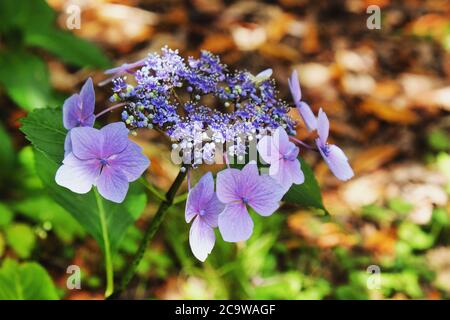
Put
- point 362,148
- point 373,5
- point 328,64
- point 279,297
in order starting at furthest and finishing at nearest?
1. point 373,5
2. point 328,64
3. point 362,148
4. point 279,297

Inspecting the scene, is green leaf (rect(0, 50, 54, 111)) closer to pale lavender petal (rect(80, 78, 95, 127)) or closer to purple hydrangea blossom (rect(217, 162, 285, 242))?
pale lavender petal (rect(80, 78, 95, 127))

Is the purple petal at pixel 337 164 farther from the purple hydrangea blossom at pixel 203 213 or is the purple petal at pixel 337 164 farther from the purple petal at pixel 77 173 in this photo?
the purple petal at pixel 77 173

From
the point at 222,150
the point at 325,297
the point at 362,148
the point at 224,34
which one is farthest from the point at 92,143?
the point at 224,34

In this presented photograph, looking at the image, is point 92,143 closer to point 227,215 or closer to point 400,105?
point 227,215

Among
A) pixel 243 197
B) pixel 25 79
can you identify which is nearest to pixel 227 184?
pixel 243 197

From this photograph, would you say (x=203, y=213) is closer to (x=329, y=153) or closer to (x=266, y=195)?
(x=266, y=195)

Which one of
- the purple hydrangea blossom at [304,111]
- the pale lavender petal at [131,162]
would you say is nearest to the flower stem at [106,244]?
the pale lavender petal at [131,162]
